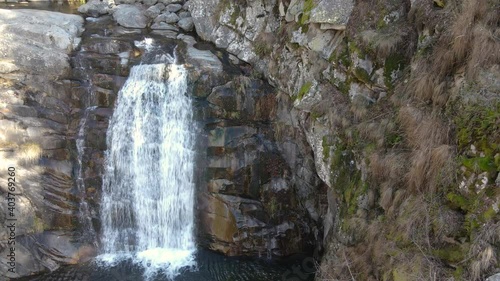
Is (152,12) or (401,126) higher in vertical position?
(152,12)

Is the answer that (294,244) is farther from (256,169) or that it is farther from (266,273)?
(256,169)

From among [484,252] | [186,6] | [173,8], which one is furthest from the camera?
[173,8]

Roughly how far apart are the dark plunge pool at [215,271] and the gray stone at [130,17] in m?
8.13

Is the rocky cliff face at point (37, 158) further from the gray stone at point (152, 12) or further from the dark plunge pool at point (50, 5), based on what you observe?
the dark plunge pool at point (50, 5)

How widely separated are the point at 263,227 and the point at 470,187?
20.7 ft

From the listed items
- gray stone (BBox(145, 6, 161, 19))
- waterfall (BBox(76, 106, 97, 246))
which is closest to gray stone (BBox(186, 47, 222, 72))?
gray stone (BBox(145, 6, 161, 19))

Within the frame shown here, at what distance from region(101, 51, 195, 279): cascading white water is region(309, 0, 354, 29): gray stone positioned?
4.11 m

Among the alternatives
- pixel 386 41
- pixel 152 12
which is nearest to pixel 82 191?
pixel 152 12

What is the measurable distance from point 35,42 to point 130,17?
3678 millimetres

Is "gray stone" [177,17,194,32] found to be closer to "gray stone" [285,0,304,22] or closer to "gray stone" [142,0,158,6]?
"gray stone" [142,0,158,6]

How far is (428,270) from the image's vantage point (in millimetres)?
5207

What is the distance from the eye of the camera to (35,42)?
1095cm

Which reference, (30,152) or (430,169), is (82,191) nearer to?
(30,152)

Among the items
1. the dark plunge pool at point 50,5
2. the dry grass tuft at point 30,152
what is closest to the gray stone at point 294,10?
the dry grass tuft at point 30,152
